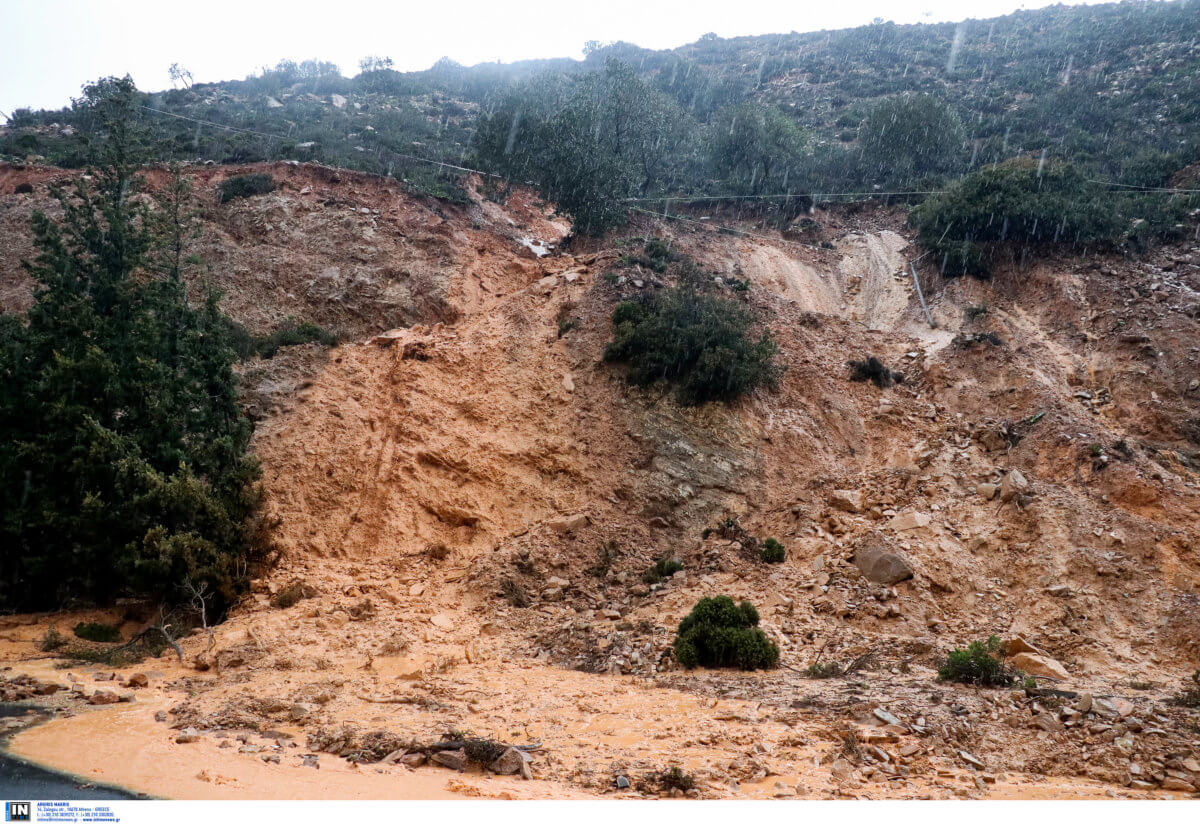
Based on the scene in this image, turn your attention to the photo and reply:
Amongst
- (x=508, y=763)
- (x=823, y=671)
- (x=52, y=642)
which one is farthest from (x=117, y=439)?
(x=823, y=671)

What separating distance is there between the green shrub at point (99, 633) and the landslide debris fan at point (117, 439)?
0.81 metres

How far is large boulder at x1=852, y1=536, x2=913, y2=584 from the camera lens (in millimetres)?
12570

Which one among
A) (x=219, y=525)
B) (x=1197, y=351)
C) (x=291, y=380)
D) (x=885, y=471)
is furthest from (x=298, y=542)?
(x=1197, y=351)

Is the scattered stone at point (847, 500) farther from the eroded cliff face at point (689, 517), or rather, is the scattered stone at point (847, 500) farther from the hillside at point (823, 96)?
the hillside at point (823, 96)

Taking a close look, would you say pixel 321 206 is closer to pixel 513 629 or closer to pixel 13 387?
pixel 13 387

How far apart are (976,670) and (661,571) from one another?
6.00m

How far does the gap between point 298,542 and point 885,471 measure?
12.7 metres

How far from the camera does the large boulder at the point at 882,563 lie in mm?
12570

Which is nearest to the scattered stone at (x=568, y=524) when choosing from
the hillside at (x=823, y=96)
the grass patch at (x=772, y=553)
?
the grass patch at (x=772, y=553)

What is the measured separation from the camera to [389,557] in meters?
14.5

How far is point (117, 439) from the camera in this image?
1300 centimetres

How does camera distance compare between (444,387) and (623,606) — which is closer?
(623,606)

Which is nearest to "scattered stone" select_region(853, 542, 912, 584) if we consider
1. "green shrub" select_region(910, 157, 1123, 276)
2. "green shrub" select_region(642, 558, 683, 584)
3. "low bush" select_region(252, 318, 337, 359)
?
"green shrub" select_region(642, 558, 683, 584)

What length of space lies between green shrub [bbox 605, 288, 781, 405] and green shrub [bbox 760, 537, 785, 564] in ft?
14.1
